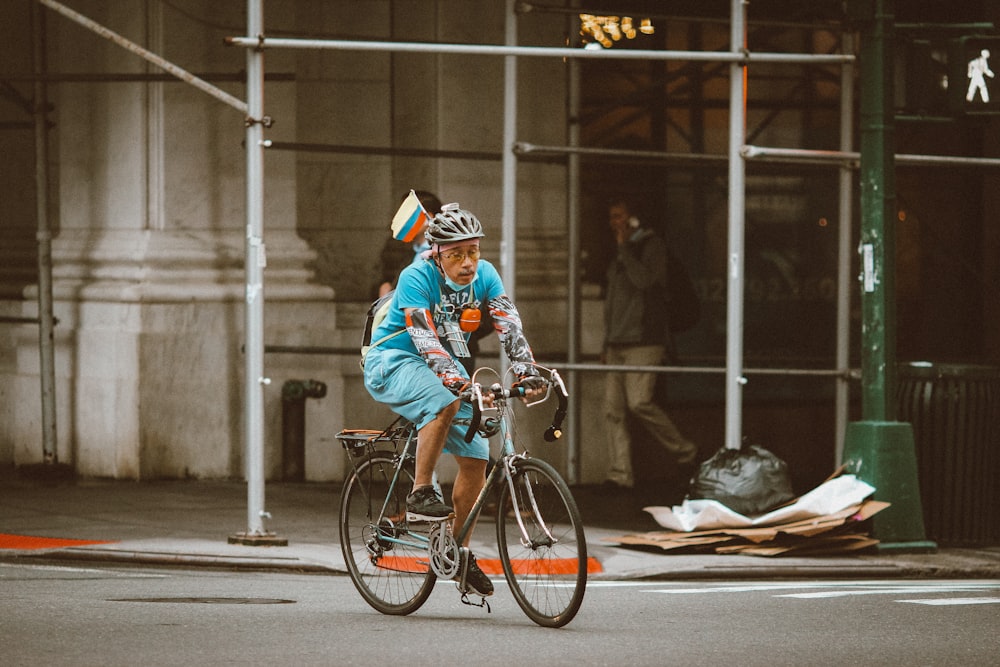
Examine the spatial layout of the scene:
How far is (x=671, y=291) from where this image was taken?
14.0m

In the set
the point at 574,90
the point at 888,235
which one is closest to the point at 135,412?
the point at 574,90

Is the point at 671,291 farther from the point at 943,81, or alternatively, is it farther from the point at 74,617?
the point at 74,617

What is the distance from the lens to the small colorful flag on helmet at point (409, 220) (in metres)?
8.20

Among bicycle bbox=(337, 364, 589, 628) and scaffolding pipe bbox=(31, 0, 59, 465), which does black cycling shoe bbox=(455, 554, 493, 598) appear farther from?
scaffolding pipe bbox=(31, 0, 59, 465)

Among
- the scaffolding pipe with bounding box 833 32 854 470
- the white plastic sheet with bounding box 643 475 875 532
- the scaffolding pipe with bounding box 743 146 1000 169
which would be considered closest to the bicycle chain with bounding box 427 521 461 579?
the white plastic sheet with bounding box 643 475 875 532

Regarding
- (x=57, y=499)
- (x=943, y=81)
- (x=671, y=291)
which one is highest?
(x=943, y=81)

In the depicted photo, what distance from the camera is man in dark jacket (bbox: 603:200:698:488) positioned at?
45.0 feet

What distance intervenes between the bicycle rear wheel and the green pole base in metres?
3.83

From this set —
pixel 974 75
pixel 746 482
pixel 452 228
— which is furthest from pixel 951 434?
pixel 452 228

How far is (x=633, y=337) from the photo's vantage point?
543 inches

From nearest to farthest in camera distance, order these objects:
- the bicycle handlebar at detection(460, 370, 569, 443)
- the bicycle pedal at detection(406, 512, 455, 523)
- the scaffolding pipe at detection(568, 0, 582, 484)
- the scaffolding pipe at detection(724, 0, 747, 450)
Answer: the bicycle handlebar at detection(460, 370, 569, 443) < the bicycle pedal at detection(406, 512, 455, 523) < the scaffolding pipe at detection(724, 0, 747, 450) < the scaffolding pipe at detection(568, 0, 582, 484)

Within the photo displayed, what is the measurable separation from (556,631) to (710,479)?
12.1 ft

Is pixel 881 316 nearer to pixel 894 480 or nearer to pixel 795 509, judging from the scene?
pixel 894 480

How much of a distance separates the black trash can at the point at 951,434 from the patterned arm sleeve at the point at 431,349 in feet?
15.0
